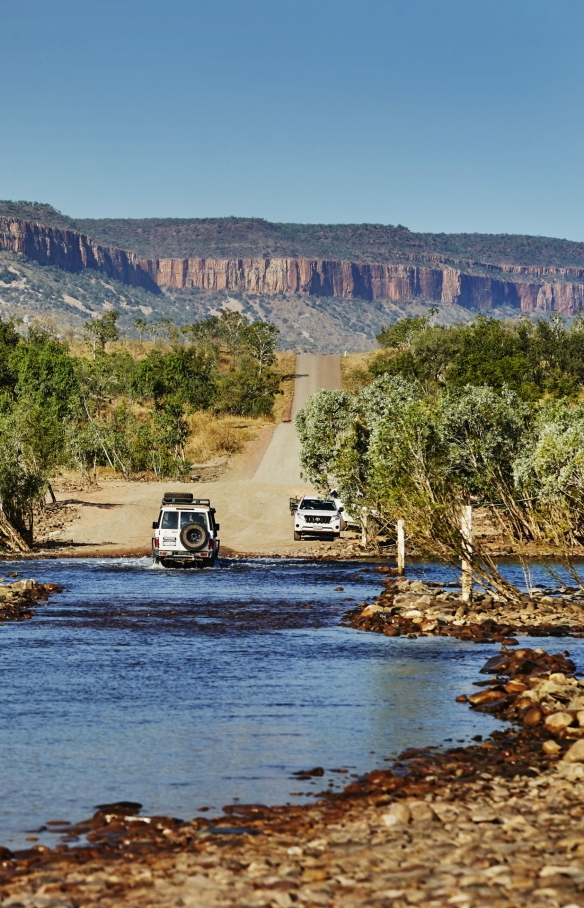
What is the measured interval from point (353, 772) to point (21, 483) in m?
35.7

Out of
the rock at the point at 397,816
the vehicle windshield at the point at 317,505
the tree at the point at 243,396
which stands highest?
the tree at the point at 243,396

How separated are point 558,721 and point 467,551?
11780mm

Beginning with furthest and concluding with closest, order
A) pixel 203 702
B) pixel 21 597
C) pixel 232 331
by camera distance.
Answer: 1. pixel 232 331
2. pixel 21 597
3. pixel 203 702

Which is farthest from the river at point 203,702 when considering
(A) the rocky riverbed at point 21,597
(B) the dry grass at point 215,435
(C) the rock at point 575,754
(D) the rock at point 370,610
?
Answer: (B) the dry grass at point 215,435

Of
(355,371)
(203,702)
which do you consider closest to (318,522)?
(203,702)

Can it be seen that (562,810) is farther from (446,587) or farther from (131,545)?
(131,545)

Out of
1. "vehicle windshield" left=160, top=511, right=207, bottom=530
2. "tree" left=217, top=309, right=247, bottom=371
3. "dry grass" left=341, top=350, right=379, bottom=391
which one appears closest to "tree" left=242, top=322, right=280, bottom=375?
"tree" left=217, top=309, right=247, bottom=371

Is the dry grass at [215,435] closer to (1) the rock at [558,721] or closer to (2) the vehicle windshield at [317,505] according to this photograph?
(2) the vehicle windshield at [317,505]

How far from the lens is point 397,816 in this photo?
37.1ft

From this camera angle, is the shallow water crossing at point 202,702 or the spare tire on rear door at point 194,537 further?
the spare tire on rear door at point 194,537

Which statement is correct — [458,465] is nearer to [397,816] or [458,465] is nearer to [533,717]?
[533,717]

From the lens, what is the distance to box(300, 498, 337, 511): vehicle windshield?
54.1m

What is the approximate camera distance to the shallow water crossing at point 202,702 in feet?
42.9

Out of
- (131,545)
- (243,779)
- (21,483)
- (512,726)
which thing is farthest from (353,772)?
(131,545)
